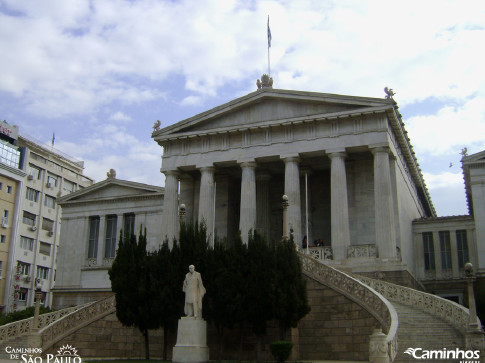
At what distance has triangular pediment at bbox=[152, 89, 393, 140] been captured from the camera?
37.2 meters

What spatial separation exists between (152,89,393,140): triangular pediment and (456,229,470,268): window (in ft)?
42.9

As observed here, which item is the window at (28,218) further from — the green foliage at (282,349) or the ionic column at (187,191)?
the green foliage at (282,349)

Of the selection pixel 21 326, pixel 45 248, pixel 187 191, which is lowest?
pixel 21 326

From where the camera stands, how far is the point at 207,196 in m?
40.3

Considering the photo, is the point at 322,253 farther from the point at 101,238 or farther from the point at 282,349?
the point at 101,238

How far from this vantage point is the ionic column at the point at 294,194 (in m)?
36.7

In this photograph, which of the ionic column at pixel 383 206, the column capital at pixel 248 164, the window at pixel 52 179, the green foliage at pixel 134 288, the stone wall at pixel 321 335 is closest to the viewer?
the stone wall at pixel 321 335

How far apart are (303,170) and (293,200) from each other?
4.67 meters

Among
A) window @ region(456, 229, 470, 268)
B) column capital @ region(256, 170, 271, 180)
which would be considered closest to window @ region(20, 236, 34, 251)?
column capital @ region(256, 170, 271, 180)

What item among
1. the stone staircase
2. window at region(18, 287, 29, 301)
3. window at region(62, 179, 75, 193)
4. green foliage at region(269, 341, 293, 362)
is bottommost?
green foliage at region(269, 341, 293, 362)

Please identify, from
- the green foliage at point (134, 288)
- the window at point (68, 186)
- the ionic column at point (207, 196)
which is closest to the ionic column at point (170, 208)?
the ionic column at point (207, 196)

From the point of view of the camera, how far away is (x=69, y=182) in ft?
245

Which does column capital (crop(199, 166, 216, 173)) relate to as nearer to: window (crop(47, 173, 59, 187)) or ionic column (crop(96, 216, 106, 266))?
ionic column (crop(96, 216, 106, 266))

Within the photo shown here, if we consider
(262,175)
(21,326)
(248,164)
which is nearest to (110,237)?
(262,175)
